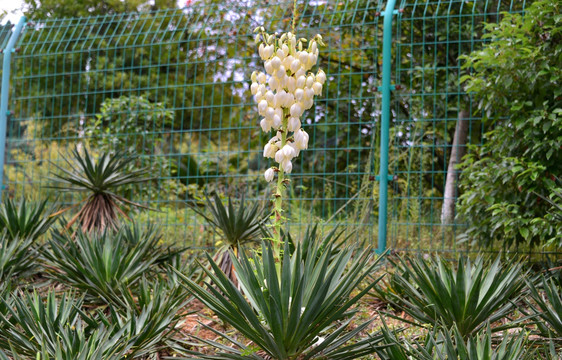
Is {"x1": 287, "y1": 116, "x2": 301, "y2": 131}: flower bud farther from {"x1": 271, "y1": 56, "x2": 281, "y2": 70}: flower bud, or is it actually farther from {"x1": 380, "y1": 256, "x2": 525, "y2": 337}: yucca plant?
{"x1": 380, "y1": 256, "x2": 525, "y2": 337}: yucca plant

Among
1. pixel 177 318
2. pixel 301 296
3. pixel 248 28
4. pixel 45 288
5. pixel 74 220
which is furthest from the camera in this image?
pixel 248 28

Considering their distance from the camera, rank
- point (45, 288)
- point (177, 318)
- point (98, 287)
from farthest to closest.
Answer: point (45, 288) < point (98, 287) < point (177, 318)

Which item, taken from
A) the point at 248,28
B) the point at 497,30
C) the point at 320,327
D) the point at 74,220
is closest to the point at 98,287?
the point at 74,220

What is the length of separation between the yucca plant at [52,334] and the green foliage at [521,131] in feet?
10.5

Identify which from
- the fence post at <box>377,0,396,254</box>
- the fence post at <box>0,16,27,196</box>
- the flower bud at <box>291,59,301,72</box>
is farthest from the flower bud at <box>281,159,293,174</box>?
the fence post at <box>0,16,27,196</box>

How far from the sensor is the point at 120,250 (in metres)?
4.99

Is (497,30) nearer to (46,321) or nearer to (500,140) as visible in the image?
(500,140)

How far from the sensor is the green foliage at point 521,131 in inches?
208

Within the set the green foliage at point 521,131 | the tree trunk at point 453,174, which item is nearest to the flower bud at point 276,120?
the green foliage at point 521,131

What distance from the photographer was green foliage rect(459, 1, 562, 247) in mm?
5285

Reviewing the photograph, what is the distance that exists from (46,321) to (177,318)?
815 mm

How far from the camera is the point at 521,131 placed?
559 centimetres

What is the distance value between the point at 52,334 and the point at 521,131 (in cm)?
399

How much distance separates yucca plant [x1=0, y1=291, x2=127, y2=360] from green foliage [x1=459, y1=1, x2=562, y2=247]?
3187mm
